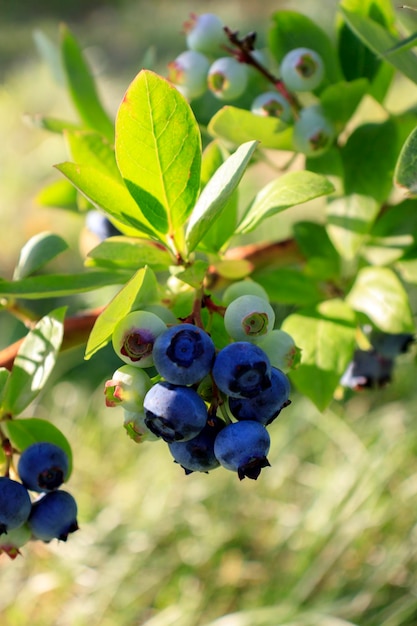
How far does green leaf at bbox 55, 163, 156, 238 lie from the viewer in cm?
52

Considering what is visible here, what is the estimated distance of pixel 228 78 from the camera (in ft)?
2.30

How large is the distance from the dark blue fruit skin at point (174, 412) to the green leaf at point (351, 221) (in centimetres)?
31

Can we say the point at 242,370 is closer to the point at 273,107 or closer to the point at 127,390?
the point at 127,390

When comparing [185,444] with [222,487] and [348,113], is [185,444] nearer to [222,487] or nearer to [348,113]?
[348,113]

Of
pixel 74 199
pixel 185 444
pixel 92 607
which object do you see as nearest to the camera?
pixel 185 444

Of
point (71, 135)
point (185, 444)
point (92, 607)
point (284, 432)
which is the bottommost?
point (185, 444)

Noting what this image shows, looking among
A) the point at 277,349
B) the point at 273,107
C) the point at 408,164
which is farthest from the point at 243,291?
the point at 273,107

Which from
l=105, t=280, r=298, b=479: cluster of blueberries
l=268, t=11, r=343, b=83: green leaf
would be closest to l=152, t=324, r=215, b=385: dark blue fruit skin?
l=105, t=280, r=298, b=479: cluster of blueberries

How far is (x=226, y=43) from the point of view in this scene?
78 centimetres

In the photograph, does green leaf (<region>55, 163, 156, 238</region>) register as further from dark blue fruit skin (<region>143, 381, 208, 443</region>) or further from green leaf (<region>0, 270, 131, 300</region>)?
dark blue fruit skin (<region>143, 381, 208, 443</region>)

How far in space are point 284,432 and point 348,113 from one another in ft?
4.30

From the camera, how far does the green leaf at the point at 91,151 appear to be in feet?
2.19

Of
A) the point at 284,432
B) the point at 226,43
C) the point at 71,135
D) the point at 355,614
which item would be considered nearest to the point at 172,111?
the point at 71,135

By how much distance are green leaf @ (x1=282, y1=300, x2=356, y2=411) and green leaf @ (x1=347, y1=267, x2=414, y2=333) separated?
18 millimetres
